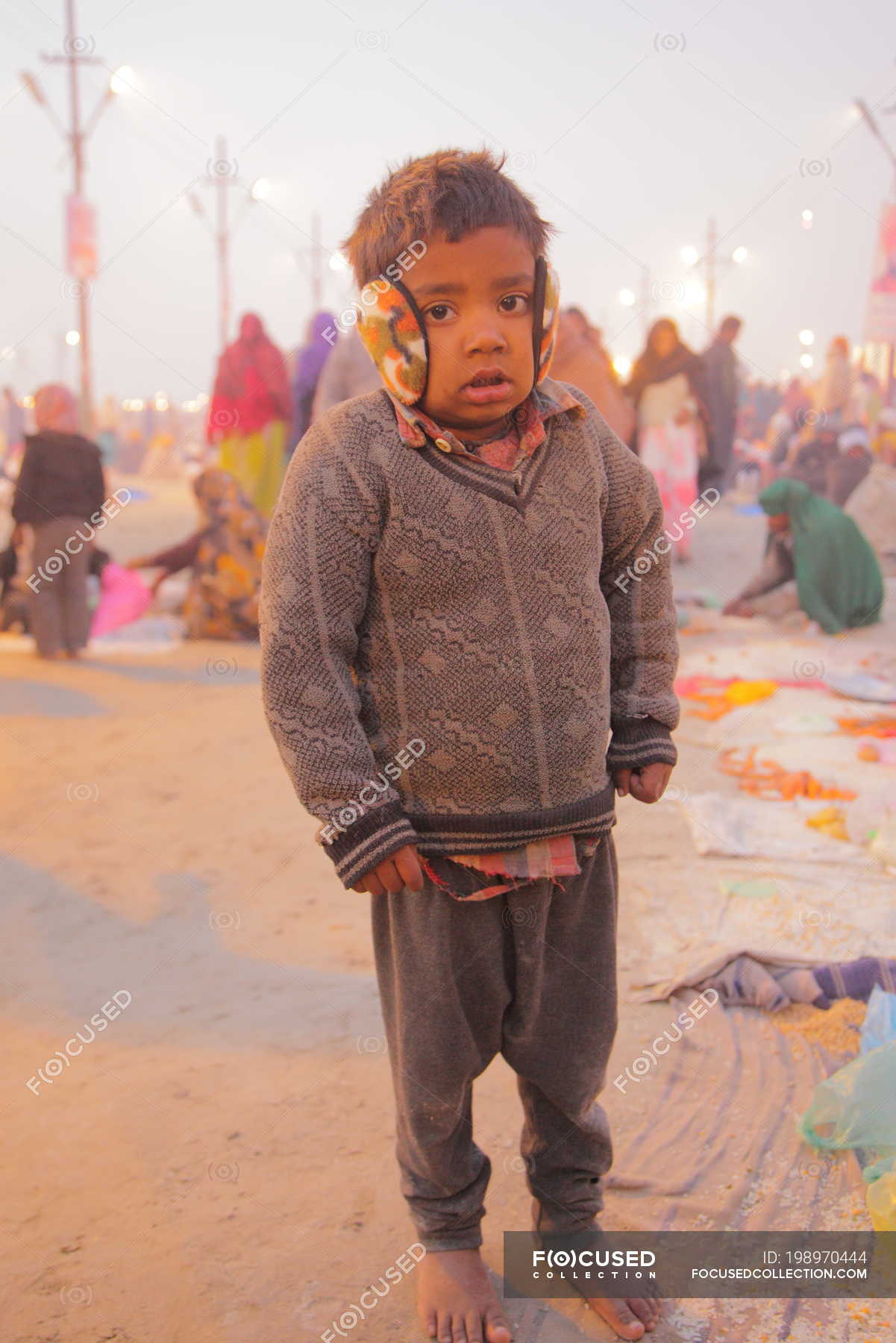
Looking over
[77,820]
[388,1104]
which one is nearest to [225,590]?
[77,820]

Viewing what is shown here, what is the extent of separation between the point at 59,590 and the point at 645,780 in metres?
5.84

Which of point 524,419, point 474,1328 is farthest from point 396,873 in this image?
point 474,1328

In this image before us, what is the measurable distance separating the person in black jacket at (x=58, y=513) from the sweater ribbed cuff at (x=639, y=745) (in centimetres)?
568

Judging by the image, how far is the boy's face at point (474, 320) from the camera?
1.50 meters

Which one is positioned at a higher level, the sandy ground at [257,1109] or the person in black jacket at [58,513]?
the person in black jacket at [58,513]

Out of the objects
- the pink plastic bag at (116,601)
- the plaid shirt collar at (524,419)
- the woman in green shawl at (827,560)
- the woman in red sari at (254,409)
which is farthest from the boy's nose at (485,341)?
the woman in red sari at (254,409)

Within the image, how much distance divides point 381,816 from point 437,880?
0.48 feet

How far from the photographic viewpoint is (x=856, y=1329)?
5.84ft

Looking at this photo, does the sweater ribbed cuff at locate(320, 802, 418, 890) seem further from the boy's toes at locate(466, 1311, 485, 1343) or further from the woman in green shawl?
the woman in green shawl

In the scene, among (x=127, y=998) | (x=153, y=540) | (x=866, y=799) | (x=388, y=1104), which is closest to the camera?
(x=388, y=1104)

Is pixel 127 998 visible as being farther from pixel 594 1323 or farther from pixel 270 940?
pixel 594 1323

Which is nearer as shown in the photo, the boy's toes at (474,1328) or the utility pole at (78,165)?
the boy's toes at (474,1328)

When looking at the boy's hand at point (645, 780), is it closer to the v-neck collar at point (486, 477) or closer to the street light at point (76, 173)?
the v-neck collar at point (486, 477)

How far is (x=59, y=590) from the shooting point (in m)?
6.91
